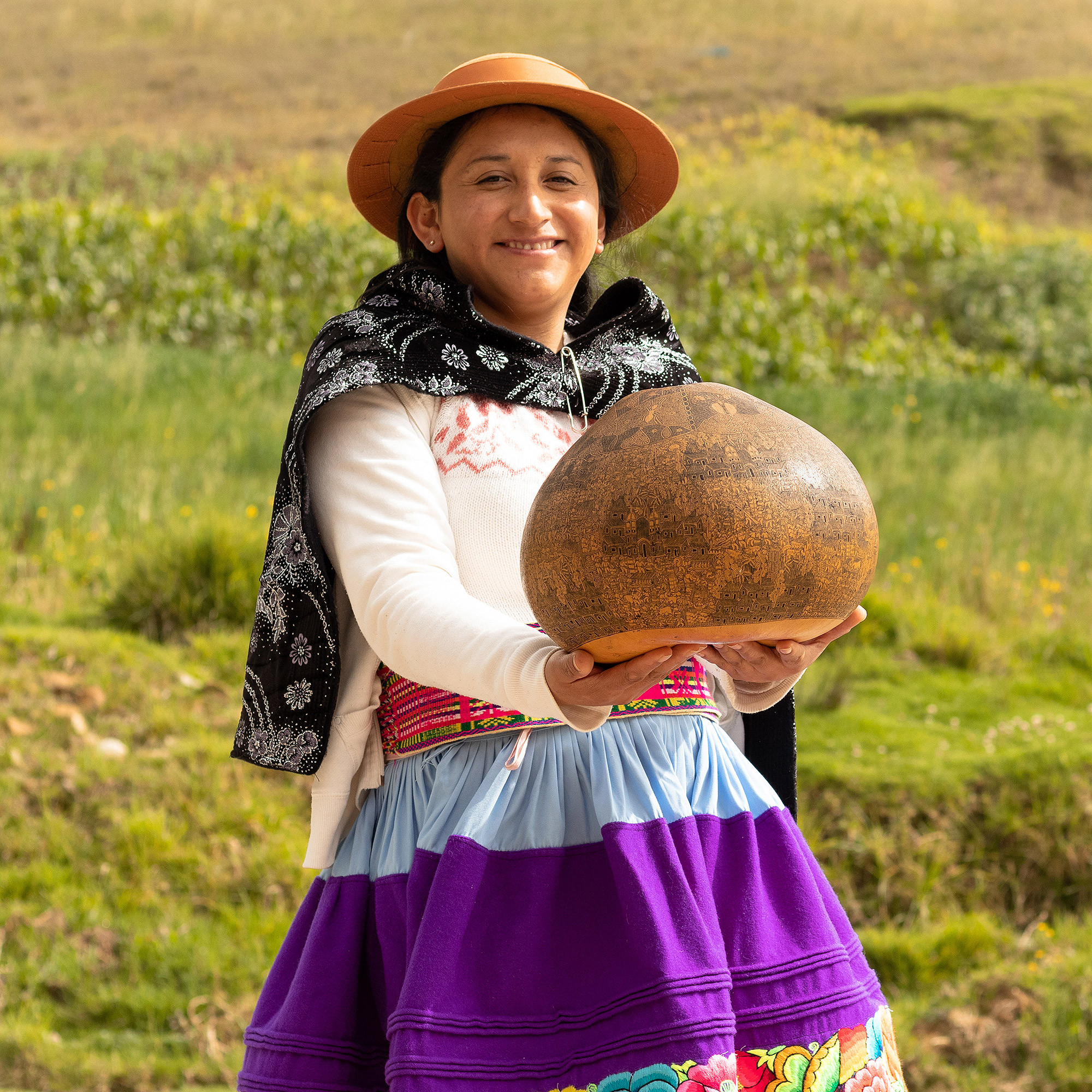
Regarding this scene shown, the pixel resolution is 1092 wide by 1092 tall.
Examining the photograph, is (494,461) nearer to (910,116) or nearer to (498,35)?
(910,116)

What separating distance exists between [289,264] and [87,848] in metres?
9.30

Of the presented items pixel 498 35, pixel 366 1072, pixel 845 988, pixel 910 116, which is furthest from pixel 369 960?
pixel 498 35

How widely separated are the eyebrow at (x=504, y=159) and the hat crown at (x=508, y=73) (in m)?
0.10

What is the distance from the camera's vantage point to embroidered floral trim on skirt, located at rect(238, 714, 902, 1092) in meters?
1.37

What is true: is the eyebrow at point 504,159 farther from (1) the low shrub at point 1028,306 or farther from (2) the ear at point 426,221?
(1) the low shrub at point 1028,306

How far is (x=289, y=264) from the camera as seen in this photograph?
1232cm

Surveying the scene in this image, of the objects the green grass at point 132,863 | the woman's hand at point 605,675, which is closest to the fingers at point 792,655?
the woman's hand at point 605,675

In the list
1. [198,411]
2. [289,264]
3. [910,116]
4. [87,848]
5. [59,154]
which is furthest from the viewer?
[910,116]

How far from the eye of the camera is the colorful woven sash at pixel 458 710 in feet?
5.21

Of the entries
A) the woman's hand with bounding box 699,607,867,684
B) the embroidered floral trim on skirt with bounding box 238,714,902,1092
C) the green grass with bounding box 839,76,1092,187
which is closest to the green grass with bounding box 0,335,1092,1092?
the embroidered floral trim on skirt with bounding box 238,714,902,1092

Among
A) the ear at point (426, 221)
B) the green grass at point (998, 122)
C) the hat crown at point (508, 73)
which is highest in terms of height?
the green grass at point (998, 122)

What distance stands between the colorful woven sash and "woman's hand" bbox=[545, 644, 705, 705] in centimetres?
21

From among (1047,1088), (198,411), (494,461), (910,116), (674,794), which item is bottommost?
(1047,1088)

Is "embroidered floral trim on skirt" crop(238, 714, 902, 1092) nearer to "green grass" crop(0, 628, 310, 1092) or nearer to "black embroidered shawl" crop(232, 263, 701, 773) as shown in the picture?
"black embroidered shawl" crop(232, 263, 701, 773)
